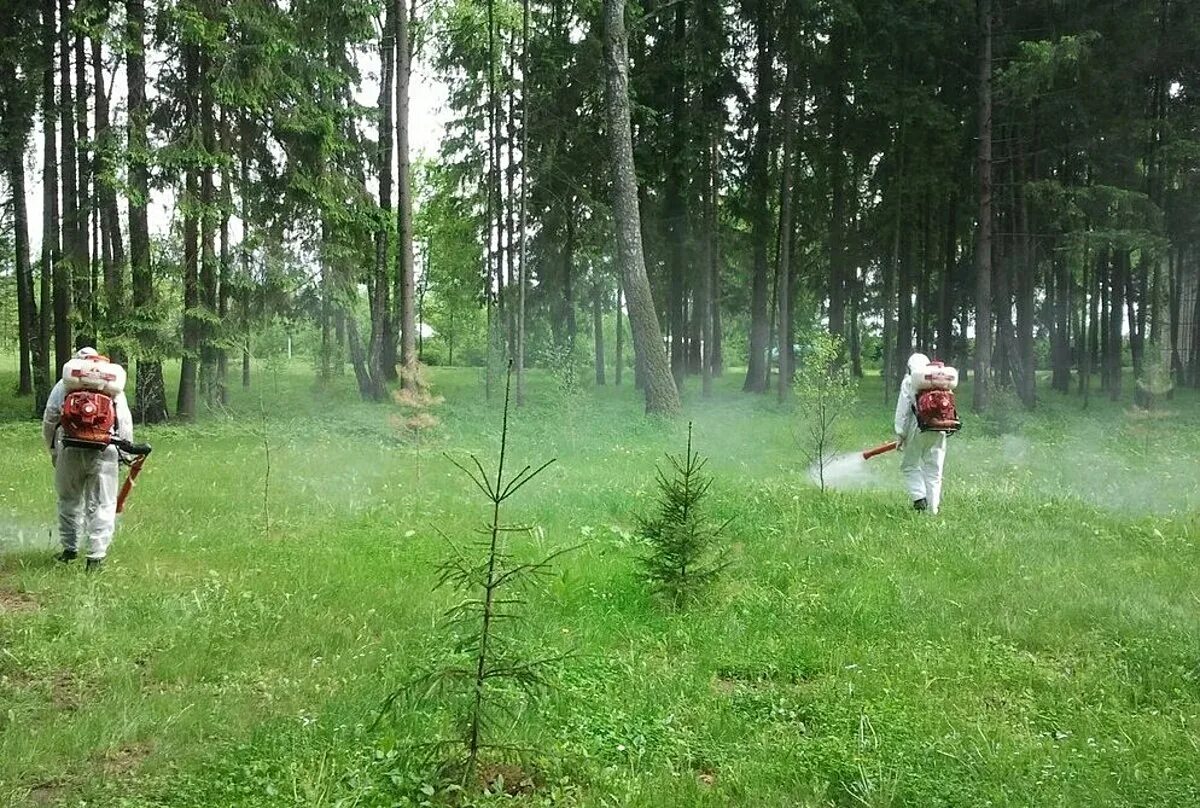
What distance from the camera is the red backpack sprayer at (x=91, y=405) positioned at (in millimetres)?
6637

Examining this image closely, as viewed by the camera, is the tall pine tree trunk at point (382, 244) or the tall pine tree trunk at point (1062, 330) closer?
the tall pine tree trunk at point (382, 244)

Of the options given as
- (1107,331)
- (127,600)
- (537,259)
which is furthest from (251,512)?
(1107,331)

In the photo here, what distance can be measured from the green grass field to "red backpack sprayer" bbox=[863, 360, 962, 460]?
105cm

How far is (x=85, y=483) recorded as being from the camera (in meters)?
6.94

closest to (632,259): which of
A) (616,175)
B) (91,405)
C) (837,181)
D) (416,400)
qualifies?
(616,175)

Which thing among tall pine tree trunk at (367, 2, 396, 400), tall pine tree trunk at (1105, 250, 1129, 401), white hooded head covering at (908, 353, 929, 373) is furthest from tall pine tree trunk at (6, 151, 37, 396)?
tall pine tree trunk at (1105, 250, 1129, 401)

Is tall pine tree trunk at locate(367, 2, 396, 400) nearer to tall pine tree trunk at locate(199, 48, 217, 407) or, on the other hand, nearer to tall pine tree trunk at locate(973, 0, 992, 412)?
tall pine tree trunk at locate(199, 48, 217, 407)

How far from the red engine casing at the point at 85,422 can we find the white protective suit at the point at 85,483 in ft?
0.58

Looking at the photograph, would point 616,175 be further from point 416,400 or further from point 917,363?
point 917,363

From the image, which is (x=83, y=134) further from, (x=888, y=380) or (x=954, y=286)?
(x=954, y=286)

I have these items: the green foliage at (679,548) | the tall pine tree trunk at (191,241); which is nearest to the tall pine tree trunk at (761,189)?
the tall pine tree trunk at (191,241)

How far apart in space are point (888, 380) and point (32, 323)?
24182 millimetres

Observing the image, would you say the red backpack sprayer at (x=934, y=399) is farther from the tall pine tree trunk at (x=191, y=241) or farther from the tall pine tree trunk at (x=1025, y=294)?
the tall pine tree trunk at (x=1025, y=294)

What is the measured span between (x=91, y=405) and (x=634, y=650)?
4.81 meters
